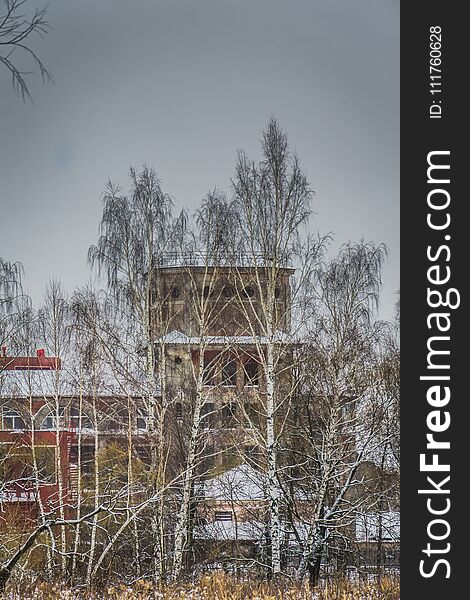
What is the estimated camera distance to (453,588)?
289 centimetres

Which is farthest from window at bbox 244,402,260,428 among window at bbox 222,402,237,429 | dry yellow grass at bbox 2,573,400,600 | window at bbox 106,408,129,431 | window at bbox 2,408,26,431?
dry yellow grass at bbox 2,573,400,600

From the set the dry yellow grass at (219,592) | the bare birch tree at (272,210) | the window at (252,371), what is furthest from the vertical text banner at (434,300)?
the window at (252,371)

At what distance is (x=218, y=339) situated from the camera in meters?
7.21

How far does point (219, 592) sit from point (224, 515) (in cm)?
388

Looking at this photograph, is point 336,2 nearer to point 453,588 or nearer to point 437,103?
point 437,103

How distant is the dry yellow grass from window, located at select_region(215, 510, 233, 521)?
284 centimetres

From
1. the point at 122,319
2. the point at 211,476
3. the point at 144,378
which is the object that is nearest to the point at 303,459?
the point at 211,476

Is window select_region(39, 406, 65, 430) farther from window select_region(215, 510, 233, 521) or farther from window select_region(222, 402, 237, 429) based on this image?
window select_region(215, 510, 233, 521)

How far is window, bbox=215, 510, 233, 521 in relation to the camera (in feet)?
25.0

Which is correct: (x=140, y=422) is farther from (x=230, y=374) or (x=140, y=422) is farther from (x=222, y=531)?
(x=222, y=531)

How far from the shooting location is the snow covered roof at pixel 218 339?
6.70 metres

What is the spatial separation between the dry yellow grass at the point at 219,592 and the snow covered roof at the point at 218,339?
2.30 metres

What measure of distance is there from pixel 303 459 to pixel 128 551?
1.70 meters

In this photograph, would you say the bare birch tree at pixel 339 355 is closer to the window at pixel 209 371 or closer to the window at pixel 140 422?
the window at pixel 209 371
